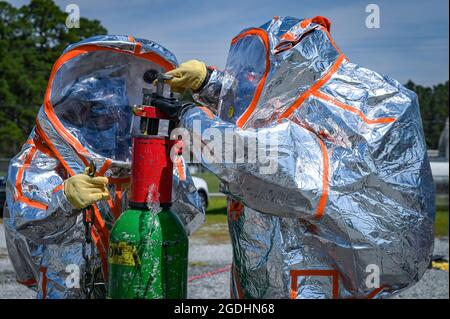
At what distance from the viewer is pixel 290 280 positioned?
1960 millimetres

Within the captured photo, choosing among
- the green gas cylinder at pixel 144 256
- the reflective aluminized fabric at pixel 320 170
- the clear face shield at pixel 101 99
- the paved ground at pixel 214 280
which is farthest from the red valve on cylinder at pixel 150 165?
the paved ground at pixel 214 280

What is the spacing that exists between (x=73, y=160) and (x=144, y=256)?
1.94ft

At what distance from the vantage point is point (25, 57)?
30.7 feet

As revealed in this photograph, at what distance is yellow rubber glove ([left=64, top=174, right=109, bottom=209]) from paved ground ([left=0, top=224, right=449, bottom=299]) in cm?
247

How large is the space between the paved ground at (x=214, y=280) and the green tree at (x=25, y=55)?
2977 millimetres

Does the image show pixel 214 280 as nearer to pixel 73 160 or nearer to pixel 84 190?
pixel 73 160

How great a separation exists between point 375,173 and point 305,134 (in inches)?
10.7

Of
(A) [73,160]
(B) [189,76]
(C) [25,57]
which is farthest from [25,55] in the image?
(B) [189,76]

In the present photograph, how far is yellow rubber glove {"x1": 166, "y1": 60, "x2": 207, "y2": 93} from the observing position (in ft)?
7.06

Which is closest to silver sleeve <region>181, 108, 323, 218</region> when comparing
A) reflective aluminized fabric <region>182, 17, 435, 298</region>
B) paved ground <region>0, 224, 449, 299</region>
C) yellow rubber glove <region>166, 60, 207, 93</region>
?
reflective aluminized fabric <region>182, 17, 435, 298</region>

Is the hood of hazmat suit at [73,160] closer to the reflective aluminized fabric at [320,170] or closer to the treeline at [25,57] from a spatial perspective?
the reflective aluminized fabric at [320,170]

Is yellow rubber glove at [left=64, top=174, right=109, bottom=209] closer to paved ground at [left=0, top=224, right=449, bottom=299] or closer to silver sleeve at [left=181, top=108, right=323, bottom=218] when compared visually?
silver sleeve at [left=181, top=108, right=323, bottom=218]
